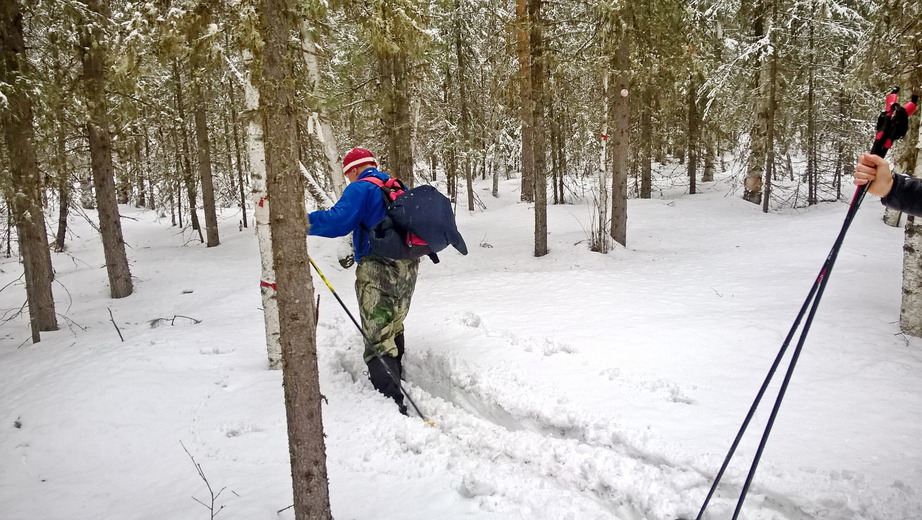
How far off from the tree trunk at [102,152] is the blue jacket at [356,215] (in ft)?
24.0

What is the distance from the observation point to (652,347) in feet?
18.5

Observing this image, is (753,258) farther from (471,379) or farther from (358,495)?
(358,495)

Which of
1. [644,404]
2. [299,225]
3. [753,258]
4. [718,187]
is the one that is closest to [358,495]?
[299,225]

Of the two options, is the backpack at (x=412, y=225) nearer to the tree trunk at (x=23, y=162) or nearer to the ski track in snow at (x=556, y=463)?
the ski track in snow at (x=556, y=463)

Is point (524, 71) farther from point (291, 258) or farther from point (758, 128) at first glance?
point (291, 258)

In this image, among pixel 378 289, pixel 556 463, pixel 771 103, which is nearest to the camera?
pixel 556 463

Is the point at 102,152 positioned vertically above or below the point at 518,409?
above

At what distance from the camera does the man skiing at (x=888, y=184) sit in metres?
2.73

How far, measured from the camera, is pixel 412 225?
4.80 meters

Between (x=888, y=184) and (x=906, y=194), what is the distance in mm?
142

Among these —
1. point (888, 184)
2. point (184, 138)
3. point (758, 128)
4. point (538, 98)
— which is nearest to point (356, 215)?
point (888, 184)

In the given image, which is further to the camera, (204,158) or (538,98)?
(204,158)

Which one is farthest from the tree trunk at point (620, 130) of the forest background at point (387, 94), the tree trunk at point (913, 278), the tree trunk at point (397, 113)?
the tree trunk at point (913, 278)

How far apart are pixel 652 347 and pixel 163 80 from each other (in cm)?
1647
